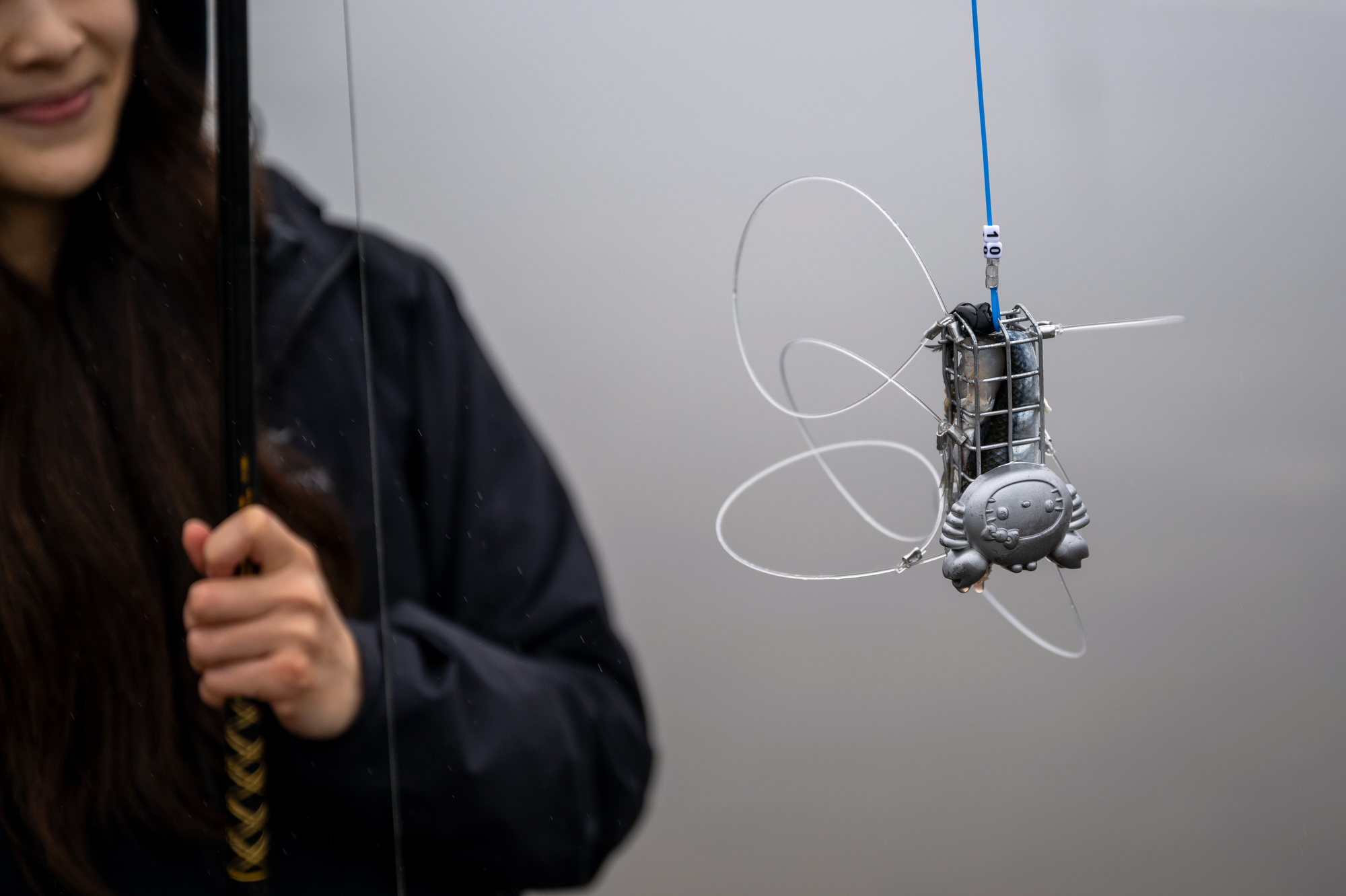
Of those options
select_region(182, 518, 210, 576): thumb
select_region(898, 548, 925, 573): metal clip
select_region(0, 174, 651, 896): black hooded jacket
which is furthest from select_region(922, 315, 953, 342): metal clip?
select_region(182, 518, 210, 576): thumb

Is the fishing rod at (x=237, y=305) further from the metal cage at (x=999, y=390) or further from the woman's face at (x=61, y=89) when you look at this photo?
the metal cage at (x=999, y=390)

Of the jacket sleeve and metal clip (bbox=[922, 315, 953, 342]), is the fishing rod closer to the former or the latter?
the jacket sleeve

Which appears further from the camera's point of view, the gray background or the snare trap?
the gray background

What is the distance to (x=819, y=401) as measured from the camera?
710mm

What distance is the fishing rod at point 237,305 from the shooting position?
0.56m

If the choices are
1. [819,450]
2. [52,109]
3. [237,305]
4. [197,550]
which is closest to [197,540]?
[197,550]

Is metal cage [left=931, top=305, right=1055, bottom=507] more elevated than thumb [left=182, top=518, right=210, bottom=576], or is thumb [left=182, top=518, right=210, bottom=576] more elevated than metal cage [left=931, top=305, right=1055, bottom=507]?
metal cage [left=931, top=305, right=1055, bottom=507]

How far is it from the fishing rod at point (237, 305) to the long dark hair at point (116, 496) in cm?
4

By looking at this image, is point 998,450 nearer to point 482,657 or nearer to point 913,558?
point 913,558

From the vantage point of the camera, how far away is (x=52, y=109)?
605 mm

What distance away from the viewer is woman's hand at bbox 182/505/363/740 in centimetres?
58

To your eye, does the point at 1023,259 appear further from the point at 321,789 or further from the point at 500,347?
the point at 321,789

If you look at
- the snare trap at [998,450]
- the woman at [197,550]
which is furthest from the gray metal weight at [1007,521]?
the woman at [197,550]

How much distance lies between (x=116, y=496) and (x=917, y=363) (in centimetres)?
45
